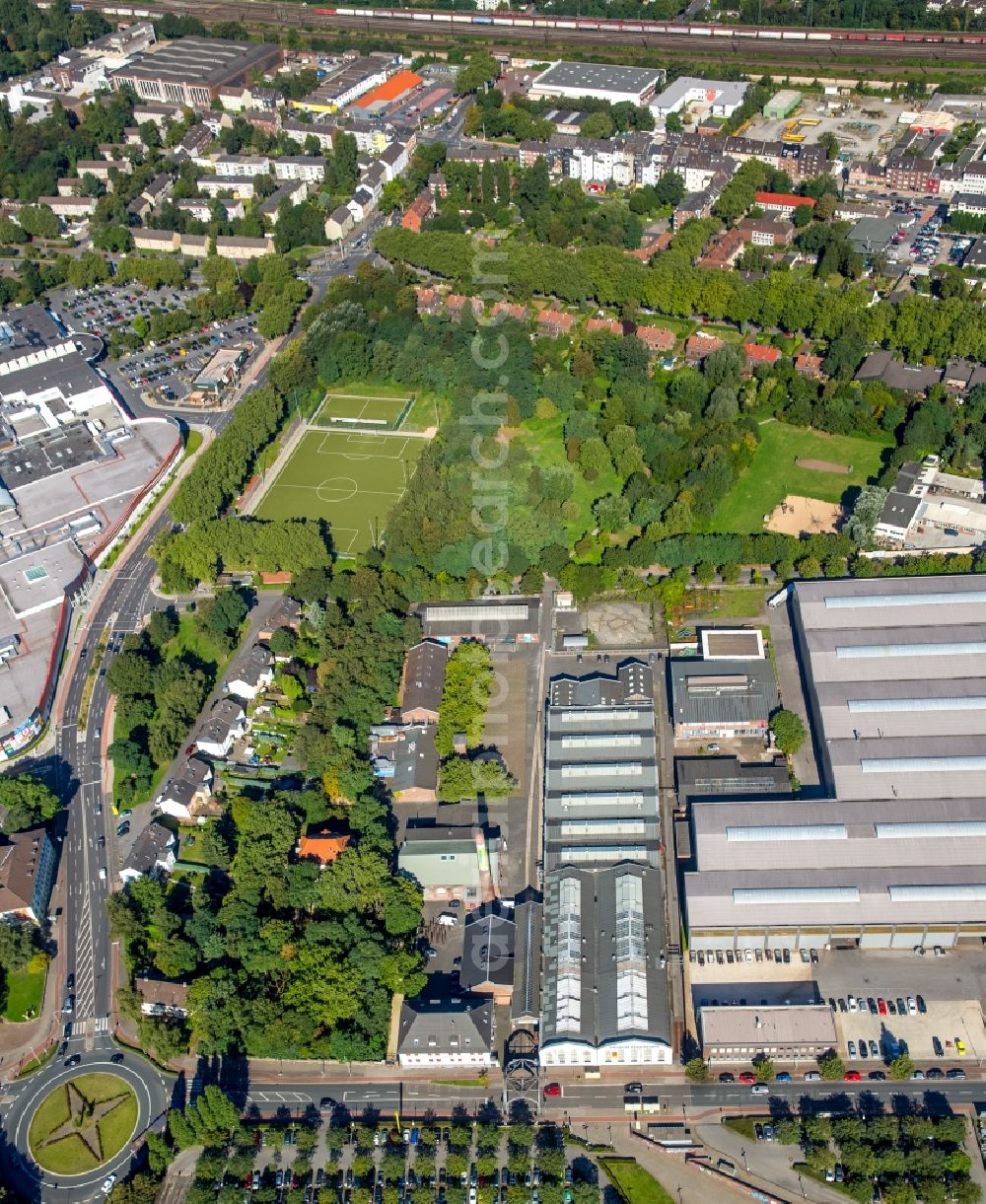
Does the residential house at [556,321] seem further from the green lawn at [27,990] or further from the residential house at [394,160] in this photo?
the green lawn at [27,990]

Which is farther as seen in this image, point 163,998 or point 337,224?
point 337,224

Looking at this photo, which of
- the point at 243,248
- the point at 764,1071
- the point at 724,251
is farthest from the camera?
the point at 243,248

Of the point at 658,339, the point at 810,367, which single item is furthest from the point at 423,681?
the point at 810,367

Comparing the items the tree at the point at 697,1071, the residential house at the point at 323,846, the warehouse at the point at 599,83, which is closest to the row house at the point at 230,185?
the warehouse at the point at 599,83

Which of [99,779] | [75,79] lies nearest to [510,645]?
[99,779]

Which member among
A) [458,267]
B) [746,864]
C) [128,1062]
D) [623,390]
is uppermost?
[458,267]

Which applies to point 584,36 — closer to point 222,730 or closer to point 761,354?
point 761,354

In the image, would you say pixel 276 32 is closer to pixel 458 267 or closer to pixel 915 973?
pixel 458 267

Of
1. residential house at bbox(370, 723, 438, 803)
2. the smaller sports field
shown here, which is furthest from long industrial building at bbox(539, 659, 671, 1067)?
the smaller sports field
